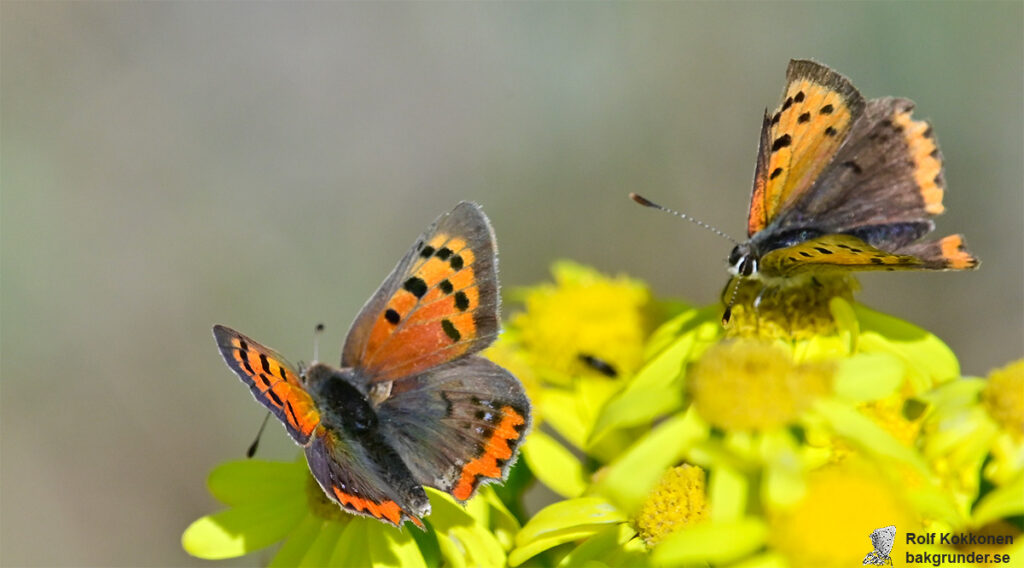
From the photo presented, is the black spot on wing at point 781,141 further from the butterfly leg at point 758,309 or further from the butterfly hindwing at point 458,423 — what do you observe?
the butterfly hindwing at point 458,423

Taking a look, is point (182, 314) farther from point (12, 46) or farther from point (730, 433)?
point (730, 433)

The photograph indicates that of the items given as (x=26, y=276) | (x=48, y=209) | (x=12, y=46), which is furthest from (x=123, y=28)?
(x=26, y=276)

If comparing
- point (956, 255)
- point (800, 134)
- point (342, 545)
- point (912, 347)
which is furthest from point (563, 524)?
point (800, 134)

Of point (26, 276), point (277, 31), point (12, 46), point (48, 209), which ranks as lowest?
point (26, 276)

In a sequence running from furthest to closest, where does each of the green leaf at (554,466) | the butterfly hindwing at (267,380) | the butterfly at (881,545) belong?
1. the green leaf at (554,466)
2. the butterfly hindwing at (267,380)
3. the butterfly at (881,545)

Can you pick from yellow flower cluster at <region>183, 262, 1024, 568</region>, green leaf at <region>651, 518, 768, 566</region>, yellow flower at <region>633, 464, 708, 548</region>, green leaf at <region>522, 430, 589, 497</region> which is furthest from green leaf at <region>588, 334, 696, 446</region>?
green leaf at <region>651, 518, 768, 566</region>

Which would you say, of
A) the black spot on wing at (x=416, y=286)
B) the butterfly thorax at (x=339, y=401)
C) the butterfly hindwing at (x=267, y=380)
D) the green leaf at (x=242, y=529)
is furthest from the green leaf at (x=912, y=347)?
the green leaf at (x=242, y=529)
